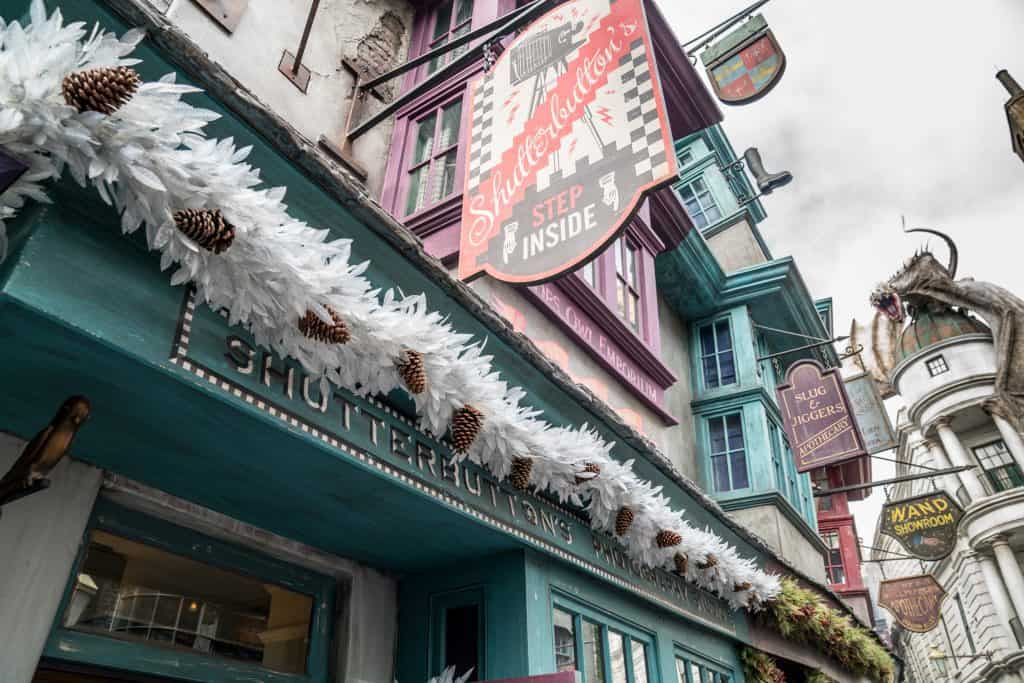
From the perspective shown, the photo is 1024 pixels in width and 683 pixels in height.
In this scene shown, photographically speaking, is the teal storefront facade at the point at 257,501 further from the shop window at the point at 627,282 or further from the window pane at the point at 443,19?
the window pane at the point at 443,19

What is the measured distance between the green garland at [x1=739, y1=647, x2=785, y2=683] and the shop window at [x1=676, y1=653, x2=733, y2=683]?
1.12ft

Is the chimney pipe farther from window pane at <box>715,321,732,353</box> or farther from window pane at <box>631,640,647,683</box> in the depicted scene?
window pane at <box>631,640,647,683</box>

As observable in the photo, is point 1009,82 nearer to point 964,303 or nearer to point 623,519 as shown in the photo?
point 964,303

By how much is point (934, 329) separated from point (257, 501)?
39.3 metres

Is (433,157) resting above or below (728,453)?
above

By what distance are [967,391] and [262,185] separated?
38284 mm

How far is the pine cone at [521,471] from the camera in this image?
3.64 metres

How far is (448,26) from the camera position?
8445 mm

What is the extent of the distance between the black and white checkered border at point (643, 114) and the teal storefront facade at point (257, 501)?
4.46ft

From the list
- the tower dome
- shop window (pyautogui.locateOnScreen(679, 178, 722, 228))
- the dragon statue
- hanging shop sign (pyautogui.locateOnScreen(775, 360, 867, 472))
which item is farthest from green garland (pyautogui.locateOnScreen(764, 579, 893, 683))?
the tower dome

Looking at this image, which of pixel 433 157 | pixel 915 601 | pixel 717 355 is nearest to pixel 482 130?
pixel 433 157

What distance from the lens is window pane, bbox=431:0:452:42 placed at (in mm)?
8414

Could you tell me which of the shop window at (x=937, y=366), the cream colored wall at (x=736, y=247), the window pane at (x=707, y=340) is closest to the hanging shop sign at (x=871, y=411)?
the cream colored wall at (x=736, y=247)

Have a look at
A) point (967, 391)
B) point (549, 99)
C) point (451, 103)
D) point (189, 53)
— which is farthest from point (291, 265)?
point (967, 391)
